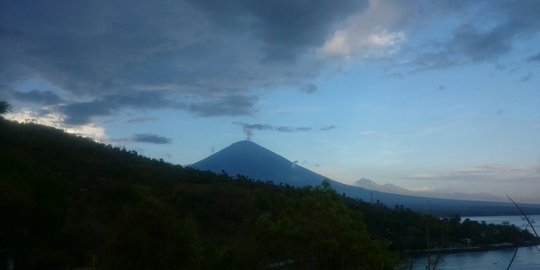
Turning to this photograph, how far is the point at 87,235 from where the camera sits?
28.1 m

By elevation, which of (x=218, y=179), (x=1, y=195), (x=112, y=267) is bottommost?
(x=112, y=267)

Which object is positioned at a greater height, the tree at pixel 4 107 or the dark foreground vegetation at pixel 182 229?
the tree at pixel 4 107

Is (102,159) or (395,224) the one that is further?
(102,159)

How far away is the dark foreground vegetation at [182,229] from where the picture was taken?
16.0 m

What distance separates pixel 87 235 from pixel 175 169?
2461 centimetres

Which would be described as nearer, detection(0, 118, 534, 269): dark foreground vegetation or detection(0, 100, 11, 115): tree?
detection(0, 118, 534, 269): dark foreground vegetation

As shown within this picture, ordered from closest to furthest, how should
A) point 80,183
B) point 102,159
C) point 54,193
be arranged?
point 54,193 < point 80,183 < point 102,159

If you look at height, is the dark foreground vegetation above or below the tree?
below

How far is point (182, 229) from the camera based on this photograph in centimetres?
Answer: 2194

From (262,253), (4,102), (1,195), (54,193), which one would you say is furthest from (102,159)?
(262,253)

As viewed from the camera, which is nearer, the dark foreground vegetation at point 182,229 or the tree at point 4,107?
the dark foreground vegetation at point 182,229

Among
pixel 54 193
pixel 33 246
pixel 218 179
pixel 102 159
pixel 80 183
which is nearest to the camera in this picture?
pixel 33 246

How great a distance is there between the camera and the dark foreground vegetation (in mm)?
15992

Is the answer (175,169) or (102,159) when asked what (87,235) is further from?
(175,169)
